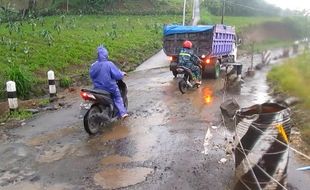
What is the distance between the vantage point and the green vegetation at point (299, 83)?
826cm

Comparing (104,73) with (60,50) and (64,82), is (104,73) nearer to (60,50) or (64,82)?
(64,82)

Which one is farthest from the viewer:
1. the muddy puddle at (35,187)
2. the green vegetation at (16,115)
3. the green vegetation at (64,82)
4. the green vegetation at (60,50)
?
the green vegetation at (64,82)

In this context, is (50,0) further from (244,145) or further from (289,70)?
(244,145)

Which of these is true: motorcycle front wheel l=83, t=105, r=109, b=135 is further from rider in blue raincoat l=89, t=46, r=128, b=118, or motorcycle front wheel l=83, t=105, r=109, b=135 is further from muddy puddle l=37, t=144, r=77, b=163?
muddy puddle l=37, t=144, r=77, b=163

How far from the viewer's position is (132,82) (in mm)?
14867

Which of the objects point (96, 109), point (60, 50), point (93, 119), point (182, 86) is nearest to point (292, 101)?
point (182, 86)

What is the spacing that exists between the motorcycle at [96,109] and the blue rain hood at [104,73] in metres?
0.20

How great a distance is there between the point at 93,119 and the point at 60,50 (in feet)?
29.9

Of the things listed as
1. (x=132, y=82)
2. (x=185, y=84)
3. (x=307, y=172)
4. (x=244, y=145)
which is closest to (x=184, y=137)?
(x=307, y=172)

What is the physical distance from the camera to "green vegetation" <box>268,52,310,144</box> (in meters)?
8.26

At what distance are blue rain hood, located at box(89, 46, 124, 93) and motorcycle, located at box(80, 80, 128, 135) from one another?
198 mm

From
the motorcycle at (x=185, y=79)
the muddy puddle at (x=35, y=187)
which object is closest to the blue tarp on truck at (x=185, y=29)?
the motorcycle at (x=185, y=79)

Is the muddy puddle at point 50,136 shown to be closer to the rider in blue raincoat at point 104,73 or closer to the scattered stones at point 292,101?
the rider in blue raincoat at point 104,73

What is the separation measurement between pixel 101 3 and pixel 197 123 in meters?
30.8
